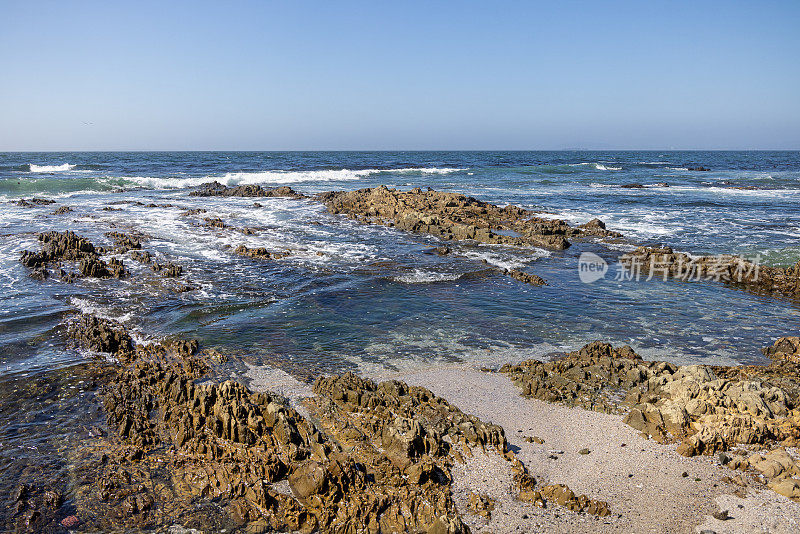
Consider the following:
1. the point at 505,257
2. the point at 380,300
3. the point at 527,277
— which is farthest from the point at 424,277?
the point at 505,257

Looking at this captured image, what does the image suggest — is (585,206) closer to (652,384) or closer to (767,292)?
(767,292)

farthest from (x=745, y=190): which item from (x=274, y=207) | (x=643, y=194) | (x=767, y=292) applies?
(x=274, y=207)

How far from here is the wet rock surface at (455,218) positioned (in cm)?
1848

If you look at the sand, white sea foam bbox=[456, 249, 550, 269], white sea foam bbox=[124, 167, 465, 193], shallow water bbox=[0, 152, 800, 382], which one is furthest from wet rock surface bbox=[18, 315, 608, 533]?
white sea foam bbox=[124, 167, 465, 193]

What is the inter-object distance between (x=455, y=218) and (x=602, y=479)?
16737 mm

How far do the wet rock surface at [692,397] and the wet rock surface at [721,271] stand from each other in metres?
5.06

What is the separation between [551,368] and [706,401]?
1976 millimetres

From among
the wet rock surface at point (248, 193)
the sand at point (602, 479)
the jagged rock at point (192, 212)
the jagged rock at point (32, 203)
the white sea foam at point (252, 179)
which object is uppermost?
the white sea foam at point (252, 179)

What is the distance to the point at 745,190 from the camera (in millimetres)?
38000

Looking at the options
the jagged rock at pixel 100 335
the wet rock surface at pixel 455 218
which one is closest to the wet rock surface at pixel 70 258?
the jagged rock at pixel 100 335

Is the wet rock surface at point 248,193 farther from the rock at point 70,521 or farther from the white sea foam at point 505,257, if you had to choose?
the rock at point 70,521

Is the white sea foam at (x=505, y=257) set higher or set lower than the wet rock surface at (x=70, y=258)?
lower

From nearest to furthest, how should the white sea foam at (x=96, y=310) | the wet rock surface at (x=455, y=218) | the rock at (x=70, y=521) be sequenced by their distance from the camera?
1. the rock at (x=70, y=521)
2. the white sea foam at (x=96, y=310)
3. the wet rock surface at (x=455, y=218)

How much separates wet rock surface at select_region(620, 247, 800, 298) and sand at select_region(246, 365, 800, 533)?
863cm
